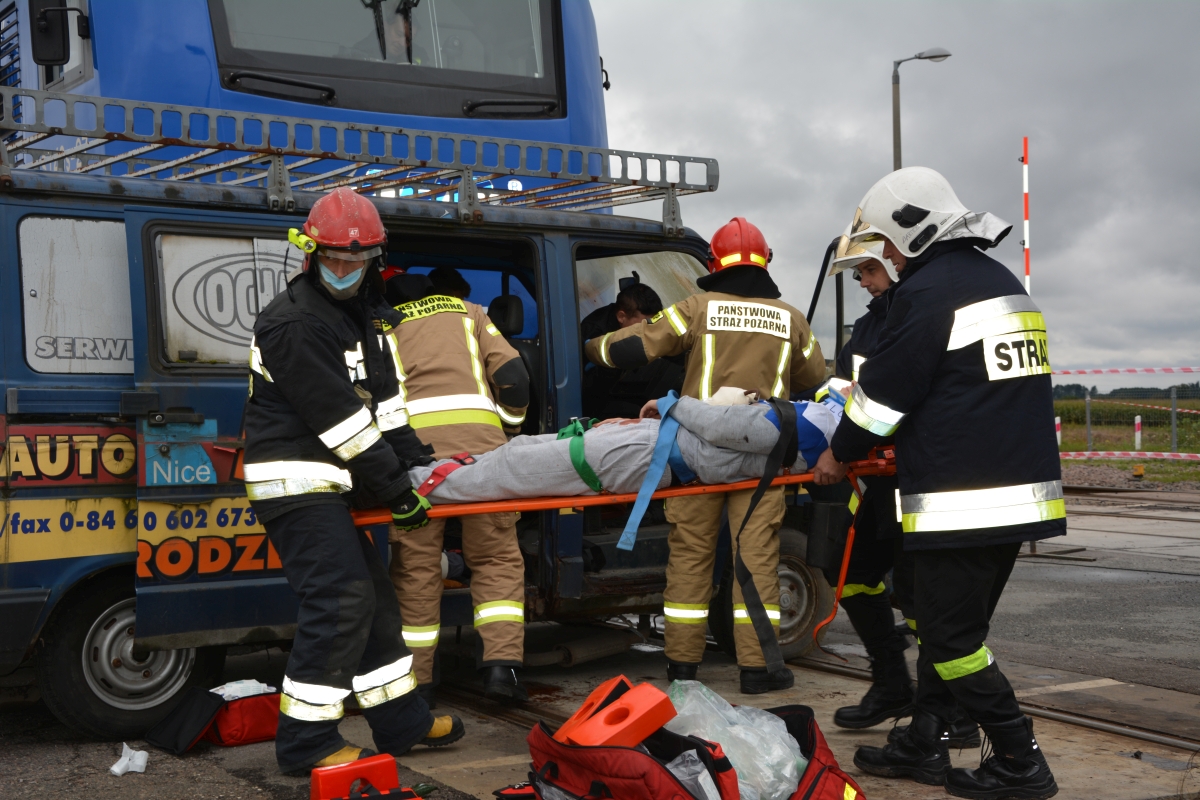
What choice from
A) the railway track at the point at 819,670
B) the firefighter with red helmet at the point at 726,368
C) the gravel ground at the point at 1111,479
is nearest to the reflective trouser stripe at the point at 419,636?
the railway track at the point at 819,670

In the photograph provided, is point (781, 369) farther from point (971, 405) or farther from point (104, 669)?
point (104, 669)

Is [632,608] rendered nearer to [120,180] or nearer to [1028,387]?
[1028,387]

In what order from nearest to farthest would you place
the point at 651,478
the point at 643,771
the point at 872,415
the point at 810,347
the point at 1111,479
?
the point at 643,771 → the point at 872,415 → the point at 651,478 → the point at 810,347 → the point at 1111,479

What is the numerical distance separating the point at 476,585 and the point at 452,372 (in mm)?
906

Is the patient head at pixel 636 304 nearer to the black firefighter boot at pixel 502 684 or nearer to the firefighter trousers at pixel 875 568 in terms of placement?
the firefighter trousers at pixel 875 568

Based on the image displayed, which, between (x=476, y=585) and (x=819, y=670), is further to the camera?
(x=819, y=670)

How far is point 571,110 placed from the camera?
23.0 ft

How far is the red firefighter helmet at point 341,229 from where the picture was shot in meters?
3.92

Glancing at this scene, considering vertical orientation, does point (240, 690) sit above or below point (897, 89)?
below

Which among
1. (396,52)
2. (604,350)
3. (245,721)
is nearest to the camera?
(245,721)

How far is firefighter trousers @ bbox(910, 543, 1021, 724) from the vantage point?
3.62m

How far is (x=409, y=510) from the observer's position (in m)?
3.95

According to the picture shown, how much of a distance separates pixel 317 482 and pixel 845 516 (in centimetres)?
203

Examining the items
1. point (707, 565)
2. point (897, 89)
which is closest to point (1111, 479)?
point (897, 89)
